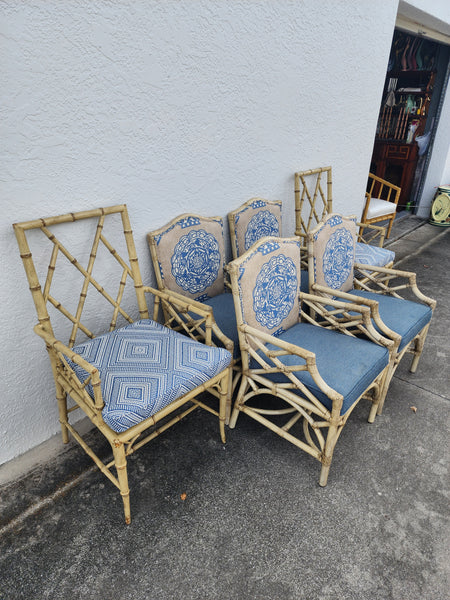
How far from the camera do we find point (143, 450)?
1.75 metres

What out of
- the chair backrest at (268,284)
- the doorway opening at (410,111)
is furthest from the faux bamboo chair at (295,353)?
the doorway opening at (410,111)

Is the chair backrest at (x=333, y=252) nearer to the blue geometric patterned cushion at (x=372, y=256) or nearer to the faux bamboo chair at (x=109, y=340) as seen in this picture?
the blue geometric patterned cushion at (x=372, y=256)

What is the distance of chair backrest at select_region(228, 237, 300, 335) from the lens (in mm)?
1606

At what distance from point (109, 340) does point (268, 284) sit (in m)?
0.74

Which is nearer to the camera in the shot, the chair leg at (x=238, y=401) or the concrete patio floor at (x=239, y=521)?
the concrete patio floor at (x=239, y=521)

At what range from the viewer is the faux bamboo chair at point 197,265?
1.84m

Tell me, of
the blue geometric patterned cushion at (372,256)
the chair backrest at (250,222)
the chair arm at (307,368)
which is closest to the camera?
the chair arm at (307,368)

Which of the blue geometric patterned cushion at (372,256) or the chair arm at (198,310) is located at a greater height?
the chair arm at (198,310)

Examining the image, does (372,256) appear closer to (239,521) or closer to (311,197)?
(311,197)

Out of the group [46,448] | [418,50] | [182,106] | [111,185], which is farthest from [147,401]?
[418,50]

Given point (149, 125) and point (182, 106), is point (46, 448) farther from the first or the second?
point (182, 106)

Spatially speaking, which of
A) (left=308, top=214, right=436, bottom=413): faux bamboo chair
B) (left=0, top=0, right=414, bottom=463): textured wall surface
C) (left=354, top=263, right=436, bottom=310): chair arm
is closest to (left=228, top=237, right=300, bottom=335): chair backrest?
(left=308, top=214, right=436, bottom=413): faux bamboo chair

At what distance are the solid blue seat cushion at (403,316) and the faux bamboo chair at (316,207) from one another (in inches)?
22.2

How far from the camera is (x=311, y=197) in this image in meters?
2.94
